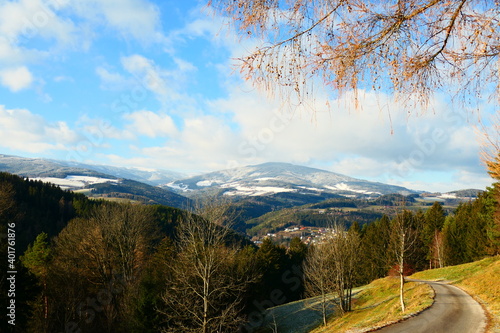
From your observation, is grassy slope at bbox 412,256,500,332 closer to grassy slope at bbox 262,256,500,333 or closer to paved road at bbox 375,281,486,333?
grassy slope at bbox 262,256,500,333

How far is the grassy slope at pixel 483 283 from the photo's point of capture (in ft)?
46.6

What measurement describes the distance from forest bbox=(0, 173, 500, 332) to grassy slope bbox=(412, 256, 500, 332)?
4.76 metres

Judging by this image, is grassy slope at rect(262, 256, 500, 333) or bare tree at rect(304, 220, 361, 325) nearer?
grassy slope at rect(262, 256, 500, 333)

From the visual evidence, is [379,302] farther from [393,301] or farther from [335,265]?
[335,265]

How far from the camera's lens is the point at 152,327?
821 inches

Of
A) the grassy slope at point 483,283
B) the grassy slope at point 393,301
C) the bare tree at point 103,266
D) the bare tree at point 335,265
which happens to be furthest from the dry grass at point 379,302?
the bare tree at point 103,266

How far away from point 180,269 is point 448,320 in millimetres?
17058

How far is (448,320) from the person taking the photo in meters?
13.7

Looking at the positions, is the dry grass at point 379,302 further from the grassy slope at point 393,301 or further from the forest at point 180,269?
the forest at point 180,269

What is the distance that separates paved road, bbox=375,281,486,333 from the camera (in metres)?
12.4

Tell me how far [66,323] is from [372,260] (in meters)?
50.9

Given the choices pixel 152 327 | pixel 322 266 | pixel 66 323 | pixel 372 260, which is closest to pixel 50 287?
pixel 66 323

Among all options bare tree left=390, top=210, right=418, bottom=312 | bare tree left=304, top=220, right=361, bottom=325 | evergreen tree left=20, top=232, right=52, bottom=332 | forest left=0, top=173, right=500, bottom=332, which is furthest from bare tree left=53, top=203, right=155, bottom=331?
bare tree left=390, top=210, right=418, bottom=312

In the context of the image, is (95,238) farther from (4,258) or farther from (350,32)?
(350,32)
